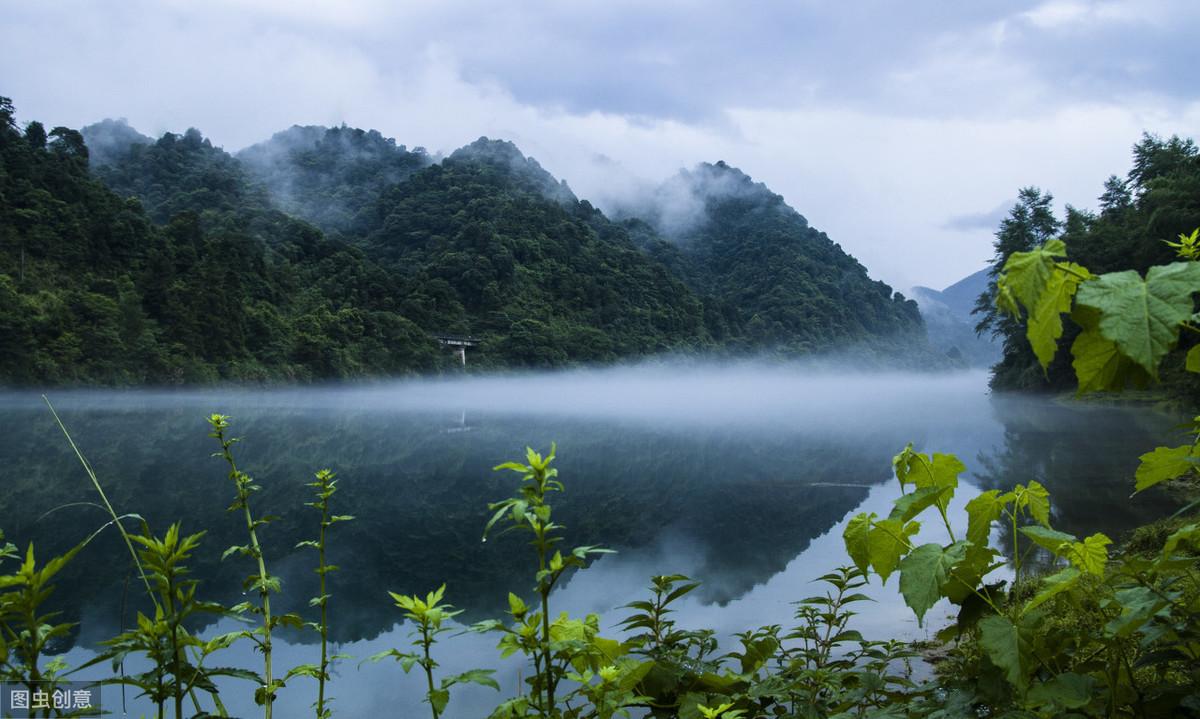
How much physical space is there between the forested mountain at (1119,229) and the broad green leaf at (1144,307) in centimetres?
1534

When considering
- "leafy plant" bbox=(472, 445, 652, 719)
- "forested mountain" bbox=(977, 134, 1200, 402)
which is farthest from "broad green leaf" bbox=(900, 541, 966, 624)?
"forested mountain" bbox=(977, 134, 1200, 402)

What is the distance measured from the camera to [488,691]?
3201 millimetres

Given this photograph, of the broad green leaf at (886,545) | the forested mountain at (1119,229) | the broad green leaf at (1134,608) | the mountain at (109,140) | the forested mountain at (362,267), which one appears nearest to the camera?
the broad green leaf at (1134,608)

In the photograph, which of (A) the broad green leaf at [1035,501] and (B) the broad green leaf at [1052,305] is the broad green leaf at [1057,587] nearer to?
Result: (A) the broad green leaf at [1035,501]

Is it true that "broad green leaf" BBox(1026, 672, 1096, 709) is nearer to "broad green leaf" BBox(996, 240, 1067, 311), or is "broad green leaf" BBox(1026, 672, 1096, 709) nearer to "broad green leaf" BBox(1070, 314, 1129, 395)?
"broad green leaf" BBox(1070, 314, 1129, 395)

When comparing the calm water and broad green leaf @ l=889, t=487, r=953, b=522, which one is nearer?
broad green leaf @ l=889, t=487, r=953, b=522

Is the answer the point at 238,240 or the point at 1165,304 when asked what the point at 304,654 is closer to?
the point at 1165,304

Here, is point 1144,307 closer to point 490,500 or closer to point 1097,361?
point 1097,361

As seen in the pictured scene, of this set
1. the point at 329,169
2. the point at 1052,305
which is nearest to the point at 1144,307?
the point at 1052,305

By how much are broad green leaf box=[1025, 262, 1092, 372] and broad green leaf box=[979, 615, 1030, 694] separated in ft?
1.51

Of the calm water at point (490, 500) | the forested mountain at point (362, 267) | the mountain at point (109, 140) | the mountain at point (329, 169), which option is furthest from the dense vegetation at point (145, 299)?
the mountain at point (109, 140)

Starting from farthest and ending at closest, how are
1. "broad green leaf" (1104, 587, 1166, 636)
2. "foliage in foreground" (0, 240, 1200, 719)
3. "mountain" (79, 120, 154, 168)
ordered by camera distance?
"mountain" (79, 120, 154, 168) < "broad green leaf" (1104, 587, 1166, 636) < "foliage in foreground" (0, 240, 1200, 719)

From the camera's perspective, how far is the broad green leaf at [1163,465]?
1135 mm

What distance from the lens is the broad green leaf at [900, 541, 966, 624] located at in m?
1.12
